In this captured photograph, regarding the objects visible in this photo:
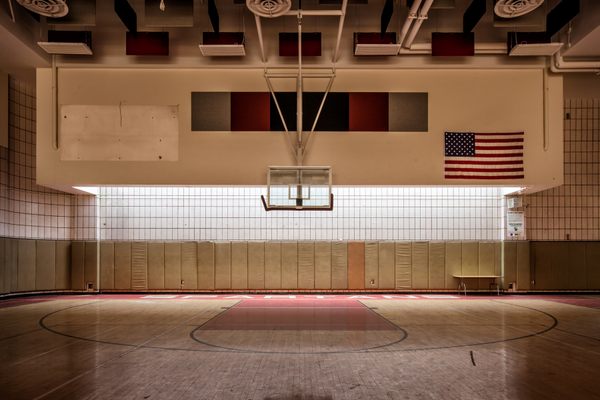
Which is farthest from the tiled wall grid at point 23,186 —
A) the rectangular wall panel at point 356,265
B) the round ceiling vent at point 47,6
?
the rectangular wall panel at point 356,265

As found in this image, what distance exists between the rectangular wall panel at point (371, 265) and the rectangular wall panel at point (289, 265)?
7.59 feet

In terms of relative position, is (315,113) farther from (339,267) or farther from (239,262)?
(239,262)

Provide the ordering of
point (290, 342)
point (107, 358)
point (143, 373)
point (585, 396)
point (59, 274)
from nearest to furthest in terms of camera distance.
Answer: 1. point (585, 396)
2. point (143, 373)
3. point (107, 358)
4. point (290, 342)
5. point (59, 274)

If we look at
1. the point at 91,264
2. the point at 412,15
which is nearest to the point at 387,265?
the point at 412,15

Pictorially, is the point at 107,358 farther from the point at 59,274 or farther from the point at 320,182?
the point at 59,274

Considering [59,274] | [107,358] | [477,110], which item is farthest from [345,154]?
[59,274]

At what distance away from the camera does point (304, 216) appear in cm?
1611

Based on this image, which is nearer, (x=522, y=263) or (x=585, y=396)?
(x=585, y=396)

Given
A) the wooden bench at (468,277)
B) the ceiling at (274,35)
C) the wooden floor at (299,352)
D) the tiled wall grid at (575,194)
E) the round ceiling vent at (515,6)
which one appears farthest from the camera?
the tiled wall grid at (575,194)

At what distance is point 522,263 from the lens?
15.9 meters

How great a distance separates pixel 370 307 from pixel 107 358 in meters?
7.42

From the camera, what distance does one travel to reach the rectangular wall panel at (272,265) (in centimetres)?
1582

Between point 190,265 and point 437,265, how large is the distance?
8.03 meters

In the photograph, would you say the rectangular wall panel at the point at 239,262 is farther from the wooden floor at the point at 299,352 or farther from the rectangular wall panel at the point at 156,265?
the wooden floor at the point at 299,352
